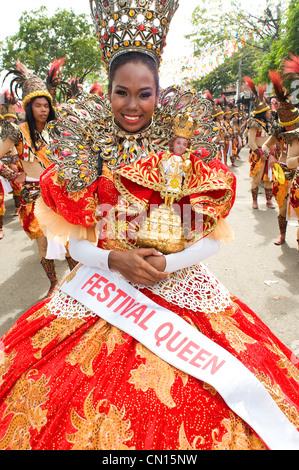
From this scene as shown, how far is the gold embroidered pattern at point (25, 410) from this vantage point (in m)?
1.11

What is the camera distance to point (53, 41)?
2027cm

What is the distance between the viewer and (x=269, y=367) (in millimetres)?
1359

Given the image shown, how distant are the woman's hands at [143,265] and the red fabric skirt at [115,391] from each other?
171 mm

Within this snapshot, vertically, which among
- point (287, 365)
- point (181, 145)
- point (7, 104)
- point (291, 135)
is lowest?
point (287, 365)

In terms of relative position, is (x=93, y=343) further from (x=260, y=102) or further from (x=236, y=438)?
(x=260, y=102)

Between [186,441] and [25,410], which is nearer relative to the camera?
[186,441]

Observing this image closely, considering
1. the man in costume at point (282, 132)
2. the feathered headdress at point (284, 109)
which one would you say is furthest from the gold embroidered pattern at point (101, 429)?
the feathered headdress at point (284, 109)

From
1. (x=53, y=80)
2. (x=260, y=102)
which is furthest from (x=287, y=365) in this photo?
(x=260, y=102)

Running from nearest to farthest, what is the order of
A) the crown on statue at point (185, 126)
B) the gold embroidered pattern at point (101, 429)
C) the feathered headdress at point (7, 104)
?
the gold embroidered pattern at point (101, 429) < the crown on statue at point (185, 126) < the feathered headdress at point (7, 104)

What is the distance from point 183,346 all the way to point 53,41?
77.8ft

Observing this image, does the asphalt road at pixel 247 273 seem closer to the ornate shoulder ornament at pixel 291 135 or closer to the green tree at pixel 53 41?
the ornate shoulder ornament at pixel 291 135

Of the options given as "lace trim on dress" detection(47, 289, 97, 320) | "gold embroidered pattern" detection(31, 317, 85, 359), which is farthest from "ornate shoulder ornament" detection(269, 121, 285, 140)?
"gold embroidered pattern" detection(31, 317, 85, 359)

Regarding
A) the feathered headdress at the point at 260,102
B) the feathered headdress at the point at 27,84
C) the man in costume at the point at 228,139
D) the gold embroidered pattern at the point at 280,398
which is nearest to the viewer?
the gold embroidered pattern at the point at 280,398

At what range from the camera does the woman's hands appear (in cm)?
136
